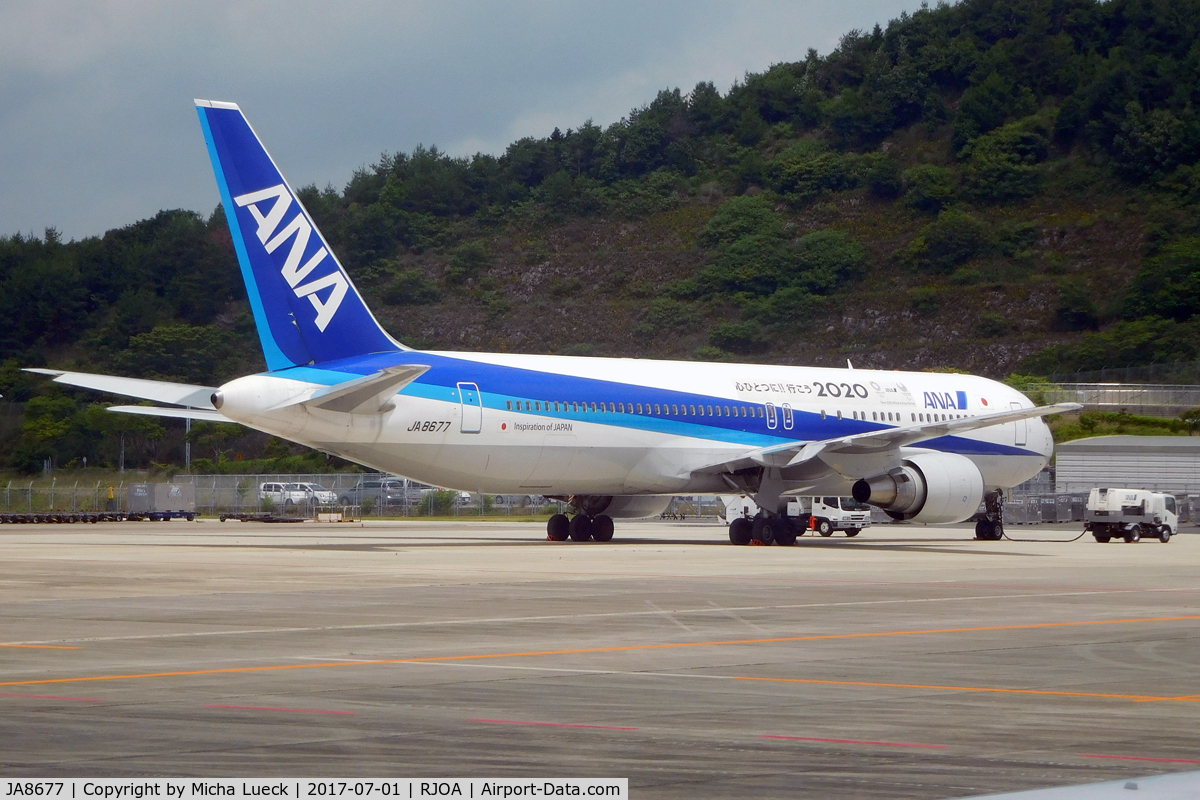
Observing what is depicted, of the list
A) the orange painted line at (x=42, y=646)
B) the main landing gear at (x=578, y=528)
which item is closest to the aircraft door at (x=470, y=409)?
the main landing gear at (x=578, y=528)

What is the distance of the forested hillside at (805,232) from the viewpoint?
124 m

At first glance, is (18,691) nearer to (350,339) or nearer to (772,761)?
(772,761)

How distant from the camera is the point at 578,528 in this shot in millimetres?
34469

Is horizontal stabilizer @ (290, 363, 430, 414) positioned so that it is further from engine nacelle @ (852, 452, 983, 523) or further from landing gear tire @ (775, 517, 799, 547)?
engine nacelle @ (852, 452, 983, 523)

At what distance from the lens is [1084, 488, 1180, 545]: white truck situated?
37.7 metres

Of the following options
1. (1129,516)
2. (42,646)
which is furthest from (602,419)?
(42,646)

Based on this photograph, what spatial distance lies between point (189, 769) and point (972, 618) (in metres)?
10.2

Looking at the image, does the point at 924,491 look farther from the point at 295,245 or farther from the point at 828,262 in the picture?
the point at 828,262

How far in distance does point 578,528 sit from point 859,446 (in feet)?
22.1

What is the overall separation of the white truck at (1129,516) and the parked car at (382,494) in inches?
1168

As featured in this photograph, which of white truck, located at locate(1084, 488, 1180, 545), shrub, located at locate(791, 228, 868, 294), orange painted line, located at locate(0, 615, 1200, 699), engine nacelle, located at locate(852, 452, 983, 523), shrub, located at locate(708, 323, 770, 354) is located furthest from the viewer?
shrub, located at locate(791, 228, 868, 294)

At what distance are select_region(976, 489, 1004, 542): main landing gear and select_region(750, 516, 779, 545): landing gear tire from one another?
791 cm

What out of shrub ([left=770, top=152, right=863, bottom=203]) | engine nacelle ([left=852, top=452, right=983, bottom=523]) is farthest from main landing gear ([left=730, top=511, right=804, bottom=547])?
shrub ([left=770, top=152, right=863, bottom=203])

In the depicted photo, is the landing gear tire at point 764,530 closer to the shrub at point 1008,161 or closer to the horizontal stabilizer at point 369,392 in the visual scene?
the horizontal stabilizer at point 369,392
